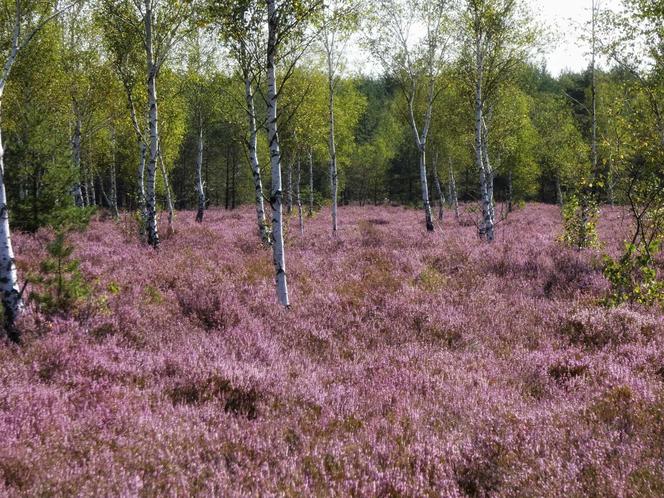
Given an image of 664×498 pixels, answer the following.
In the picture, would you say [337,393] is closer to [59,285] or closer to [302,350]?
[302,350]

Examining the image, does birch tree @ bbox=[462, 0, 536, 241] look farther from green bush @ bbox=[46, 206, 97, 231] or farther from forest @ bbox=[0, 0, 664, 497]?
green bush @ bbox=[46, 206, 97, 231]

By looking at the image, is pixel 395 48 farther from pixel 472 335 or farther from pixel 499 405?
pixel 499 405

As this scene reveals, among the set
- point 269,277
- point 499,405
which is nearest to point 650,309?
point 499,405

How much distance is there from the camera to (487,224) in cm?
1709

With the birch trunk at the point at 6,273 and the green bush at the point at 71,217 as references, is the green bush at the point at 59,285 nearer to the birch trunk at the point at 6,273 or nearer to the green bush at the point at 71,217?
the birch trunk at the point at 6,273

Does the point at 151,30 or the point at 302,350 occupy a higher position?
the point at 151,30

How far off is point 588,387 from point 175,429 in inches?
174

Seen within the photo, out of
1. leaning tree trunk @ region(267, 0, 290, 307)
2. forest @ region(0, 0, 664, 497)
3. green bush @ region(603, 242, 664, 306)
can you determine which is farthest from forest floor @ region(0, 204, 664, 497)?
green bush @ region(603, 242, 664, 306)

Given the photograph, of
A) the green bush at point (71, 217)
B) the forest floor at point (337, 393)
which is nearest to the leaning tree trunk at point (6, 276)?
the forest floor at point (337, 393)

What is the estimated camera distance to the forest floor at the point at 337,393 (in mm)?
3545

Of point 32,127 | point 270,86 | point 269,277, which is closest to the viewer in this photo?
point 270,86

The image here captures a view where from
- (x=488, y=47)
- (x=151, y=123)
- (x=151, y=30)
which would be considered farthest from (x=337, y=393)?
(x=488, y=47)

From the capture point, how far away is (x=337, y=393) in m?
5.09

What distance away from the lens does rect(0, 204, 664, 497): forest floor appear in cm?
354
